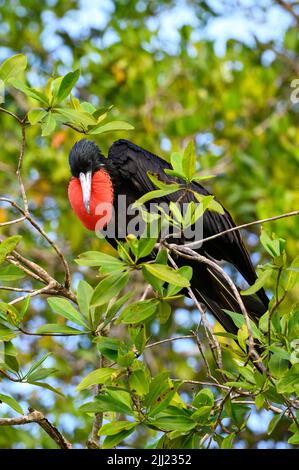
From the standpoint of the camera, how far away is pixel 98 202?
403cm

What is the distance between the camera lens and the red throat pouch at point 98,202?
13.2 feet

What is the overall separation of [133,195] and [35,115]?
1462 millimetres

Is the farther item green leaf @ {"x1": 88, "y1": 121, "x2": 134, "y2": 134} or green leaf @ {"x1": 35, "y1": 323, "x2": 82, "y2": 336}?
green leaf @ {"x1": 88, "y1": 121, "x2": 134, "y2": 134}

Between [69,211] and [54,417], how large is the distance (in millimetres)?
1450

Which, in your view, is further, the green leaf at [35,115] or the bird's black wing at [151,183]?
the bird's black wing at [151,183]

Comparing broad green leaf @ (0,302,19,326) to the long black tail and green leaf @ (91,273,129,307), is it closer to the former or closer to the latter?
green leaf @ (91,273,129,307)

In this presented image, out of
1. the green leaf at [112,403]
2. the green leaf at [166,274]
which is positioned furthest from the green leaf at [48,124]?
the green leaf at [112,403]

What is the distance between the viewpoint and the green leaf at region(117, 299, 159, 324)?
2479 millimetres

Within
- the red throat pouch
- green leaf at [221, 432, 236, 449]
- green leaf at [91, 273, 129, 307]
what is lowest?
green leaf at [221, 432, 236, 449]

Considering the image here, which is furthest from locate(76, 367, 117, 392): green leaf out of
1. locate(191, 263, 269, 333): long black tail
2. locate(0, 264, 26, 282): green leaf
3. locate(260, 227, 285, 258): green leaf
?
locate(191, 263, 269, 333): long black tail

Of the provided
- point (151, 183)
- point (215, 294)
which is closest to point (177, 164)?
point (151, 183)

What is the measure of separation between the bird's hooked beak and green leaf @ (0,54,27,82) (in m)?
1.22

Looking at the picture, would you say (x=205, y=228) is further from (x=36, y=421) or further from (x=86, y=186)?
(x=36, y=421)

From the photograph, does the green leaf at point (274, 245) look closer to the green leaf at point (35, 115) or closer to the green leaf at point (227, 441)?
the green leaf at point (227, 441)
